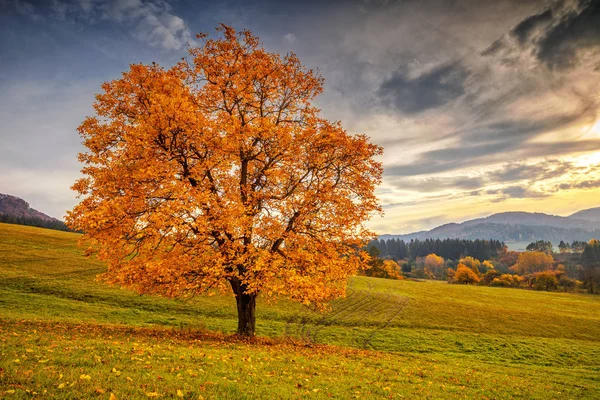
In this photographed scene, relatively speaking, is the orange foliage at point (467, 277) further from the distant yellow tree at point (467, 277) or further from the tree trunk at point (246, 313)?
the tree trunk at point (246, 313)

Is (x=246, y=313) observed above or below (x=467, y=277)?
above

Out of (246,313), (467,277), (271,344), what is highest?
(246,313)

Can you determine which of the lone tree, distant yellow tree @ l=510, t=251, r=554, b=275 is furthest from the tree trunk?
distant yellow tree @ l=510, t=251, r=554, b=275

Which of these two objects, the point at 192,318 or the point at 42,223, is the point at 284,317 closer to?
the point at 192,318

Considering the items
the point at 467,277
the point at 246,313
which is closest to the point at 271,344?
the point at 246,313

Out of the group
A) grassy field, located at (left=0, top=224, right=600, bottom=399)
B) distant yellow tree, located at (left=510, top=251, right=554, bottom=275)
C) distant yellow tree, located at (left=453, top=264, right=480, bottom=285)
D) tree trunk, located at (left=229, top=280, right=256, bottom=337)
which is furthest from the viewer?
distant yellow tree, located at (left=510, top=251, right=554, bottom=275)

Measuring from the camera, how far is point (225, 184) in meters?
19.9

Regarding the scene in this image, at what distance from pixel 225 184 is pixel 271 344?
33.2 ft

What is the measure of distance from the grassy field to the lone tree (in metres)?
3.97

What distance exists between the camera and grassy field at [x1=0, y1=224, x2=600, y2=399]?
948cm

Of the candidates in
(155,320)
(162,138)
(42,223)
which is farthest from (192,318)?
(42,223)

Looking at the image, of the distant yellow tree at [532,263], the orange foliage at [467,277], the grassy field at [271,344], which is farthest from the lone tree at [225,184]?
the distant yellow tree at [532,263]

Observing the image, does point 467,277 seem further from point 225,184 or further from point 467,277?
point 225,184

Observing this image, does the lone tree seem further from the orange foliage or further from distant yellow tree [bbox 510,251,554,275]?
distant yellow tree [bbox 510,251,554,275]
